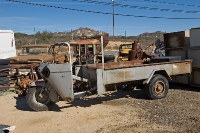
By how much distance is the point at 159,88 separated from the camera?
26.1 feet

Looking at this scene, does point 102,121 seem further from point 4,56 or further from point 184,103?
point 4,56

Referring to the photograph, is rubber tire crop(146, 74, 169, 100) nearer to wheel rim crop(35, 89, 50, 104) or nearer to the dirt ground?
the dirt ground

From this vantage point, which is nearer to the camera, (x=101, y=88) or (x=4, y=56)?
(x=101, y=88)

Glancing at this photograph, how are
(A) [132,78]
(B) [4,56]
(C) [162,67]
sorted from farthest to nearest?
(B) [4,56] < (C) [162,67] < (A) [132,78]

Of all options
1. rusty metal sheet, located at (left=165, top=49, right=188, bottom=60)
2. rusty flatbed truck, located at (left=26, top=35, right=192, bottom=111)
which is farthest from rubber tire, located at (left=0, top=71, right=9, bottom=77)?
rusty metal sheet, located at (left=165, top=49, right=188, bottom=60)

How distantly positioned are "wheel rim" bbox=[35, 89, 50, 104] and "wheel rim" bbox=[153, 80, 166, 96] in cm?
337

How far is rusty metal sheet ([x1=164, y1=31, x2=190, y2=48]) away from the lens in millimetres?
10000

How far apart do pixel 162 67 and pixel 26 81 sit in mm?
4913

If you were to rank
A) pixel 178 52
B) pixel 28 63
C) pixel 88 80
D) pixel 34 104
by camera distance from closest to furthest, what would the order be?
1. pixel 34 104
2. pixel 88 80
3. pixel 178 52
4. pixel 28 63

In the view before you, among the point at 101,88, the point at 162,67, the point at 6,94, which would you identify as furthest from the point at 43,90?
the point at 162,67

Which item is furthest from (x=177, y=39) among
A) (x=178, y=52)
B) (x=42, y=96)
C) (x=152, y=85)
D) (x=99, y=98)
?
(x=42, y=96)

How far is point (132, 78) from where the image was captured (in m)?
7.32

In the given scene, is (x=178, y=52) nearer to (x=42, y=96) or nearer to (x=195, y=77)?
(x=195, y=77)

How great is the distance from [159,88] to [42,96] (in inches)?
146
